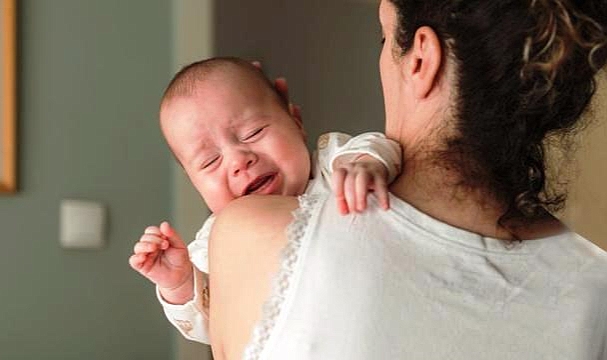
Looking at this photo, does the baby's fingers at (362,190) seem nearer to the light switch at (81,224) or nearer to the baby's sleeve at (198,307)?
the baby's sleeve at (198,307)

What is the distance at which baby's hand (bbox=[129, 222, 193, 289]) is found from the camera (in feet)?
4.35

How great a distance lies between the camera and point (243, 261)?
92cm

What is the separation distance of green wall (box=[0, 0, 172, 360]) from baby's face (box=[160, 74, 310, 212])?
34.1 inches

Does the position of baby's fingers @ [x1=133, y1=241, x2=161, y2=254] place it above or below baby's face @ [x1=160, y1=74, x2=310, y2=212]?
below

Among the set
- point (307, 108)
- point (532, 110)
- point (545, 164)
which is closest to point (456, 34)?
point (532, 110)

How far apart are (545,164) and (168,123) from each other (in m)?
0.60

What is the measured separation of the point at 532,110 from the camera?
899 millimetres

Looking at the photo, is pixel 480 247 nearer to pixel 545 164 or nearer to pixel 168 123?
pixel 545 164

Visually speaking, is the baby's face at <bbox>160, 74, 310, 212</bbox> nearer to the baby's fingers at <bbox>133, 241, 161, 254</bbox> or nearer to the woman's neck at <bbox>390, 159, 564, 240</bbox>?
the baby's fingers at <bbox>133, 241, 161, 254</bbox>

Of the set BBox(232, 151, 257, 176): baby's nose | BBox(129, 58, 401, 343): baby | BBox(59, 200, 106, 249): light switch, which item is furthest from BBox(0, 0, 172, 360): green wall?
BBox(232, 151, 257, 176): baby's nose

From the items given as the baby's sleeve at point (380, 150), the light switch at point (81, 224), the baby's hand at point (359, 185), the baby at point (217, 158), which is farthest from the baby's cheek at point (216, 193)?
the light switch at point (81, 224)

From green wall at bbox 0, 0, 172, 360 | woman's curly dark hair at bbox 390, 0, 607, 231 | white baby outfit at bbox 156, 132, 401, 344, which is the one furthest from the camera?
green wall at bbox 0, 0, 172, 360

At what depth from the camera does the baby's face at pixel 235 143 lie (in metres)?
1.33

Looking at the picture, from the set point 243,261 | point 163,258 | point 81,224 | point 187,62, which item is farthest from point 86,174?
point 243,261
